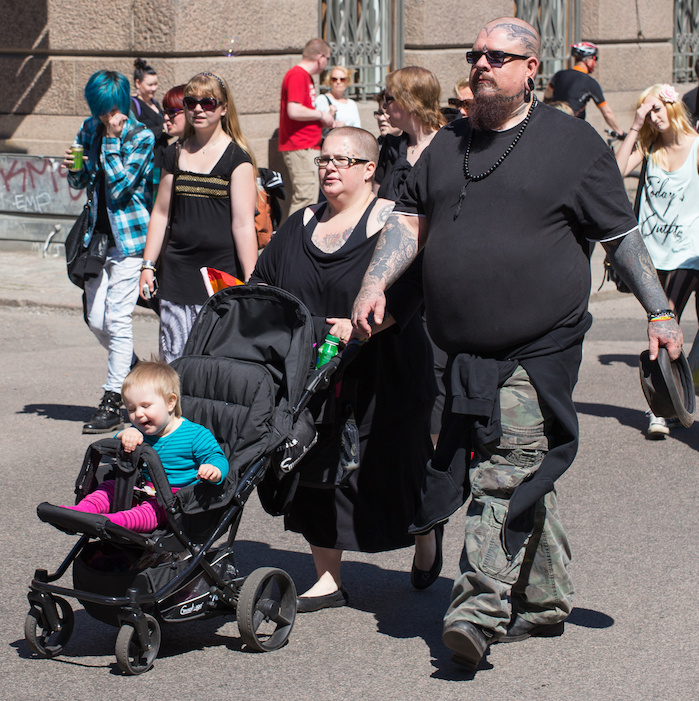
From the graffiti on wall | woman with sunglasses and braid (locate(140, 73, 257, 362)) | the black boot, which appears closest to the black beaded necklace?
woman with sunglasses and braid (locate(140, 73, 257, 362))

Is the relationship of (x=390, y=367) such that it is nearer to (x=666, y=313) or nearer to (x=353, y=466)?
(x=353, y=466)

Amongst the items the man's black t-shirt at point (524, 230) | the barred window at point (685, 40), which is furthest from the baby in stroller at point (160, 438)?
the barred window at point (685, 40)

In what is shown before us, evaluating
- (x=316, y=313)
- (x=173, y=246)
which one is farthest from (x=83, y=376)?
(x=316, y=313)

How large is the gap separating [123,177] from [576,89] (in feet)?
23.9

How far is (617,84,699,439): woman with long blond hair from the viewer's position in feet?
23.1

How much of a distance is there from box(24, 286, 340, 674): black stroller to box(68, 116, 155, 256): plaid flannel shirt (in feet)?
8.77

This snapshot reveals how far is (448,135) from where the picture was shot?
4.12 meters

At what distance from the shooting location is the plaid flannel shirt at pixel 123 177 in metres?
6.87

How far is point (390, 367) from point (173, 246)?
6.65ft

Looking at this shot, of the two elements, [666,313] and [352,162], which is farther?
[352,162]

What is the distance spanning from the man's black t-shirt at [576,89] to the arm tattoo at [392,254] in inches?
353

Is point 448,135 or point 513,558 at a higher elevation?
point 448,135

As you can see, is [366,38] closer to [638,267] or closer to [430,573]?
[430,573]

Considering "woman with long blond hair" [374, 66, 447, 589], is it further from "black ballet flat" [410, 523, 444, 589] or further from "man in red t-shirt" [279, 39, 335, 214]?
"man in red t-shirt" [279, 39, 335, 214]
